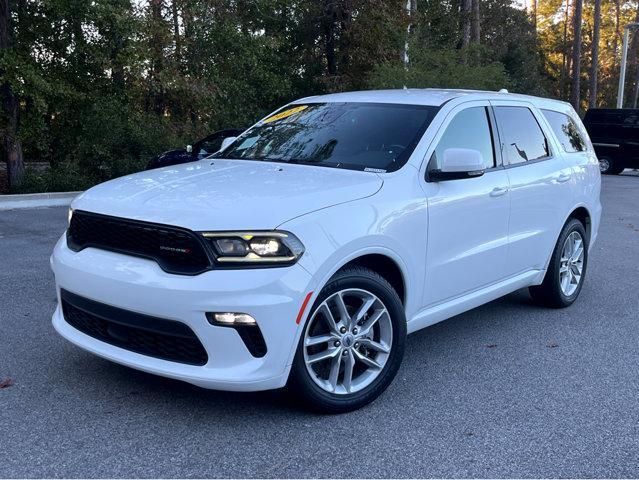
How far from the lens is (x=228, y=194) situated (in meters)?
3.72

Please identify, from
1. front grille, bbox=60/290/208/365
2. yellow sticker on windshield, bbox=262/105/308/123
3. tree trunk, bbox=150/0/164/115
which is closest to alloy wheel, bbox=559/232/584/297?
yellow sticker on windshield, bbox=262/105/308/123

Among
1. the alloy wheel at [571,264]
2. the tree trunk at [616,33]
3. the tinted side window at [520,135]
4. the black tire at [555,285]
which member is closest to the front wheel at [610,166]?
the alloy wheel at [571,264]

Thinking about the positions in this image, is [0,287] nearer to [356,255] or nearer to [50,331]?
[50,331]

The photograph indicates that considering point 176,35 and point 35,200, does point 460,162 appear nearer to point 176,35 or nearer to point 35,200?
point 35,200

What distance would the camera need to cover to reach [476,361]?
15.6ft

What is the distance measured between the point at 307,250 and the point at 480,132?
2168mm

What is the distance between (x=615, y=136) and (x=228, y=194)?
2323cm

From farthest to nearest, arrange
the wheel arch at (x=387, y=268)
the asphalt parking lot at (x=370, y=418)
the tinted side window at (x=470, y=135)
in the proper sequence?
the tinted side window at (x=470, y=135) → the wheel arch at (x=387, y=268) → the asphalt parking lot at (x=370, y=418)

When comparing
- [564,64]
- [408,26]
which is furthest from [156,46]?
[564,64]

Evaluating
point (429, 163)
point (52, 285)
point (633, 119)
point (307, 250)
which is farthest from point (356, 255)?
point (633, 119)

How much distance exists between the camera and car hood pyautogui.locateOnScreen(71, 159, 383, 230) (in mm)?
3447

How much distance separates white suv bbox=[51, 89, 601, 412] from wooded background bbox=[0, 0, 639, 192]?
9487 mm

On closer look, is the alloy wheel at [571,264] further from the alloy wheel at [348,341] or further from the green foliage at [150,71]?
the green foliage at [150,71]

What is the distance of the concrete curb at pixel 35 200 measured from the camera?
1223cm
